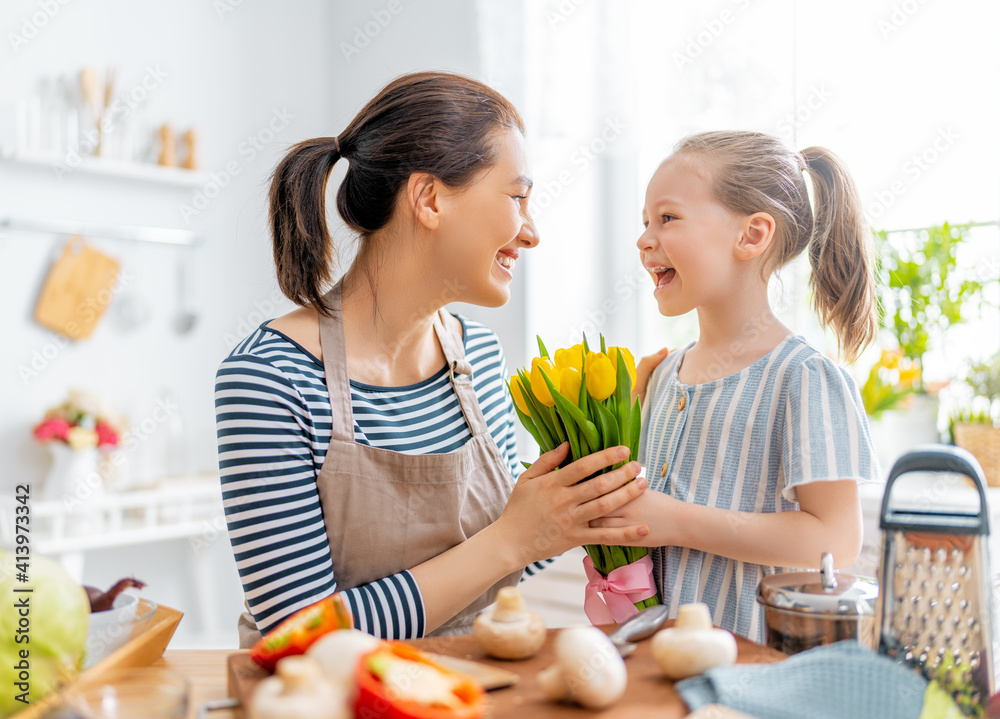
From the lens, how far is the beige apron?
114 cm

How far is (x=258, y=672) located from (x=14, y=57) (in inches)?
96.7

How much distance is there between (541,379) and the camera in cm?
102

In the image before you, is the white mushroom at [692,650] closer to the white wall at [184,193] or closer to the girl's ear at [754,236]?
the girl's ear at [754,236]

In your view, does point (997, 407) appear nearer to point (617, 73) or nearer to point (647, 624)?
point (617, 73)

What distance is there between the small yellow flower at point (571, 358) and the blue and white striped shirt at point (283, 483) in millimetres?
323

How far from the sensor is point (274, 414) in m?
1.10

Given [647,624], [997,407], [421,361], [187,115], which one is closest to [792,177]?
[421,361]

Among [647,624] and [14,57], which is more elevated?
[14,57]

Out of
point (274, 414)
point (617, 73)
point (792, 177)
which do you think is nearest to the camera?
point (274, 414)

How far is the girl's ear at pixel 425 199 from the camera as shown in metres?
1.25

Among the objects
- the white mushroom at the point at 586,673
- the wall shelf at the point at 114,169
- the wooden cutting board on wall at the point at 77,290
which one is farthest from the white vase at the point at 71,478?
the white mushroom at the point at 586,673

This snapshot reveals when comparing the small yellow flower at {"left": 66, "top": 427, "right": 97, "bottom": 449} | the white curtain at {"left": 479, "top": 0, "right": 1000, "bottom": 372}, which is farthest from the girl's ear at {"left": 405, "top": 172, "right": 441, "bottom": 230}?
the small yellow flower at {"left": 66, "top": 427, "right": 97, "bottom": 449}

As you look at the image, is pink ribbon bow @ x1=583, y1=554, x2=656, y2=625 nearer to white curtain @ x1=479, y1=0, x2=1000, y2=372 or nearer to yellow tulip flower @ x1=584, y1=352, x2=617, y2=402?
yellow tulip flower @ x1=584, y1=352, x2=617, y2=402

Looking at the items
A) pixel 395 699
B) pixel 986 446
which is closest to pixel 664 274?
pixel 395 699
